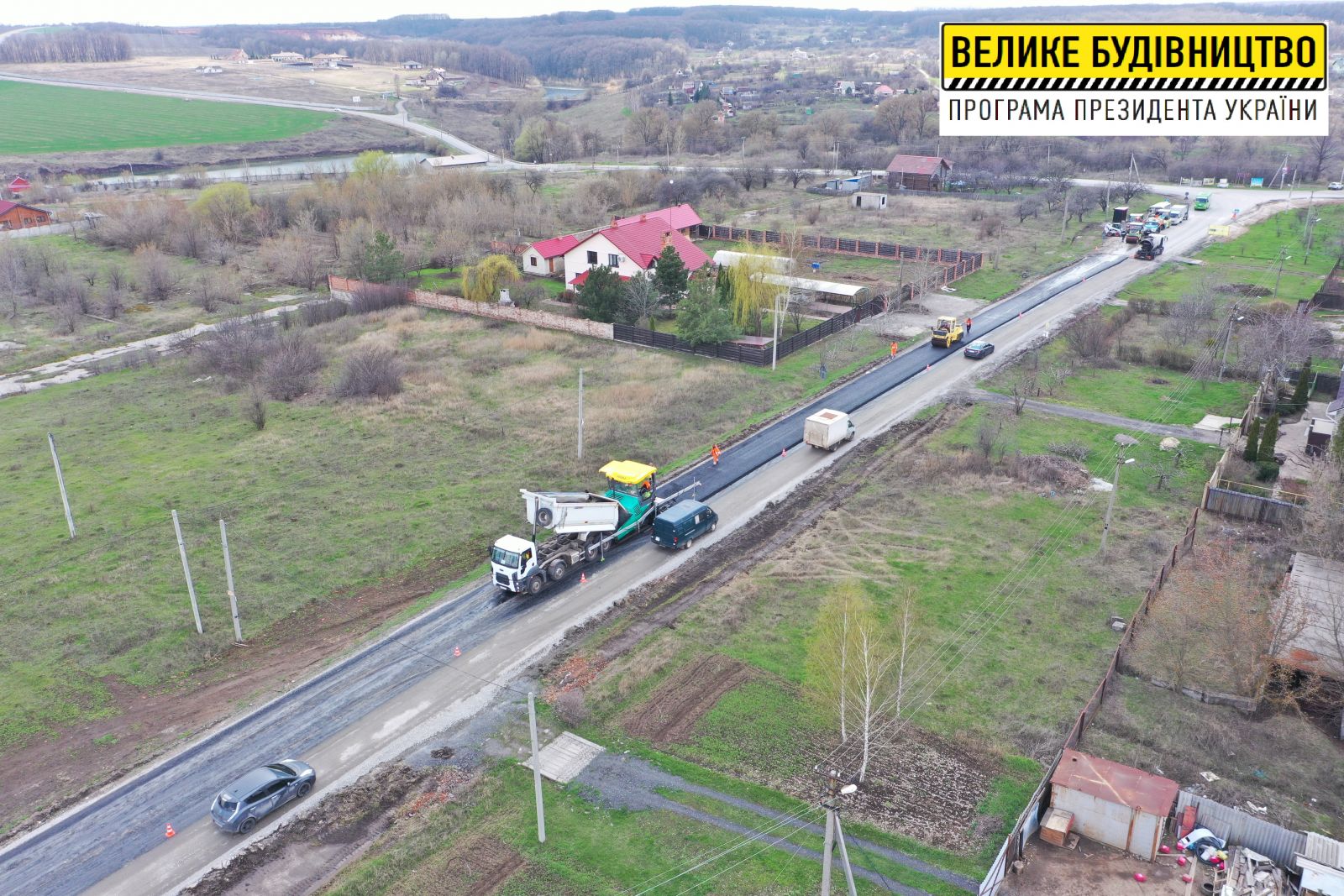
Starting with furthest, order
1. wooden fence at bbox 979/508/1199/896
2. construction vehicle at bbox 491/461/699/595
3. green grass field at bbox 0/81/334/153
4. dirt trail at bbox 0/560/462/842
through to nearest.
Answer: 1. green grass field at bbox 0/81/334/153
2. construction vehicle at bbox 491/461/699/595
3. dirt trail at bbox 0/560/462/842
4. wooden fence at bbox 979/508/1199/896

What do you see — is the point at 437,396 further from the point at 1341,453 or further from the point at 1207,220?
the point at 1207,220

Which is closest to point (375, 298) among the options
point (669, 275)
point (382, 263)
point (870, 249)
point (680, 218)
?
point (382, 263)

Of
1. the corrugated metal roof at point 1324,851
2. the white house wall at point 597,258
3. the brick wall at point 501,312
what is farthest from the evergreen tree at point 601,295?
the corrugated metal roof at point 1324,851

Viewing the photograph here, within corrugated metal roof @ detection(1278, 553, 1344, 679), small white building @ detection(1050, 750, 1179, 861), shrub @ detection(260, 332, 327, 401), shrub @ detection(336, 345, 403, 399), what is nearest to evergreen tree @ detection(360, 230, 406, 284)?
shrub @ detection(260, 332, 327, 401)

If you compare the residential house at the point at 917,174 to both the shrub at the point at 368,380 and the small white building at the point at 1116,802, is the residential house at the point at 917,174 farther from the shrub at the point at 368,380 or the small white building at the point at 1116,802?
the small white building at the point at 1116,802

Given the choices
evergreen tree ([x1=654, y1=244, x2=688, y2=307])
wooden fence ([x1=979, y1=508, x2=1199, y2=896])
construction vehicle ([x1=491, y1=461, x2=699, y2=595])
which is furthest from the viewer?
evergreen tree ([x1=654, y1=244, x2=688, y2=307])

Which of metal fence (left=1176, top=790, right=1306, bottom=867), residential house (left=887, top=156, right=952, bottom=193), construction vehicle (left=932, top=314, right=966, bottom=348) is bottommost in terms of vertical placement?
metal fence (left=1176, top=790, right=1306, bottom=867)

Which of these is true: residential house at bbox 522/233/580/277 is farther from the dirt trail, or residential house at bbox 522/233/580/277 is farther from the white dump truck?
the dirt trail

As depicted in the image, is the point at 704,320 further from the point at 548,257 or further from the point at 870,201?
the point at 870,201

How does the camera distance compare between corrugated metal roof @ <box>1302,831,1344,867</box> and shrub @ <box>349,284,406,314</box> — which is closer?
corrugated metal roof @ <box>1302,831,1344,867</box>
